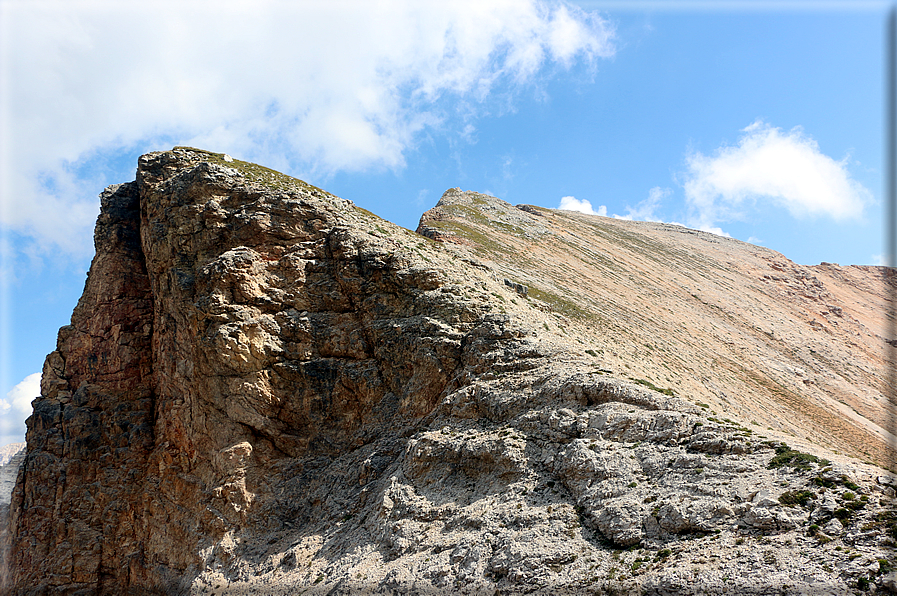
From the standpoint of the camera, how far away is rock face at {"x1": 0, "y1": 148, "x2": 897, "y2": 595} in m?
17.0

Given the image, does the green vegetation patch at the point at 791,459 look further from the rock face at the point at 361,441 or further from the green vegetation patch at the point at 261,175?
the green vegetation patch at the point at 261,175

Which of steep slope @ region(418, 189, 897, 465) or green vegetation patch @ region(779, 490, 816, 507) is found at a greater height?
steep slope @ region(418, 189, 897, 465)

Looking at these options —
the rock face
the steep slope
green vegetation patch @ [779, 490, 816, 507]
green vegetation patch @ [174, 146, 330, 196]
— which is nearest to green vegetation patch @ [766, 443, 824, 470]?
the rock face

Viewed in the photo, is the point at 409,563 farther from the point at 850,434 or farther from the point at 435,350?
the point at 850,434

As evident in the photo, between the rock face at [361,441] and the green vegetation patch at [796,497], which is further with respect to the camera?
the rock face at [361,441]

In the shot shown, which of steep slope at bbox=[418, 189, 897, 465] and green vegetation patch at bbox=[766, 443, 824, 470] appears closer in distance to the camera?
green vegetation patch at bbox=[766, 443, 824, 470]

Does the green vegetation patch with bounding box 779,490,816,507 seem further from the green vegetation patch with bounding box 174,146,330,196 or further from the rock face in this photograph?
the green vegetation patch with bounding box 174,146,330,196

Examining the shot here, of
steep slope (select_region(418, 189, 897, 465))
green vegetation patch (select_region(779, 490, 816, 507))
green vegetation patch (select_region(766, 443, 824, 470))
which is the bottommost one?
green vegetation patch (select_region(779, 490, 816, 507))

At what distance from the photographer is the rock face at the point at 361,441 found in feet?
55.7

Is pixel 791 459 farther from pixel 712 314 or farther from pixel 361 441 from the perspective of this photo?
pixel 712 314

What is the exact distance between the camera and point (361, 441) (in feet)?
94.9

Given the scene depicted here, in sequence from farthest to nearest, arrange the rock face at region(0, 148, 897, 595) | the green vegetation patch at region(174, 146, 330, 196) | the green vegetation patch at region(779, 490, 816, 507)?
the green vegetation patch at region(174, 146, 330, 196) → the rock face at region(0, 148, 897, 595) → the green vegetation patch at region(779, 490, 816, 507)

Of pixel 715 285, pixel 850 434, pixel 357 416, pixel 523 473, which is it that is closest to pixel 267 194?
pixel 357 416

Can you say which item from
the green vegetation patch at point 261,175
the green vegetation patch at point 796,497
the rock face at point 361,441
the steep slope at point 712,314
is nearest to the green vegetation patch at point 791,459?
the rock face at point 361,441
